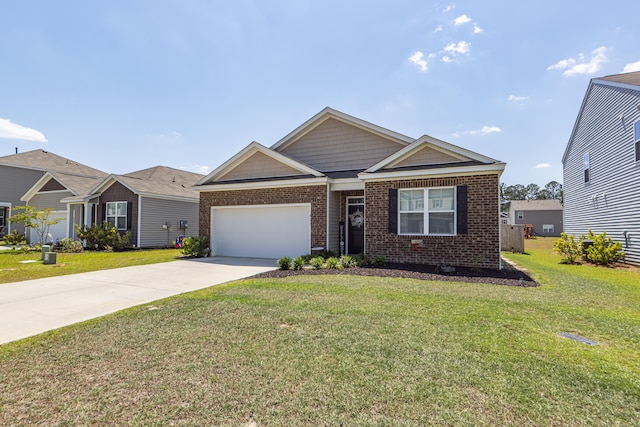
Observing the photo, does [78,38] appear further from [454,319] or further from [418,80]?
[454,319]

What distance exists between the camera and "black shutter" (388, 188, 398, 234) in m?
10.1

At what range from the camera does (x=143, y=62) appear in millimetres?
12227

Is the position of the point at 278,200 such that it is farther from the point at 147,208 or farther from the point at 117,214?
the point at 117,214

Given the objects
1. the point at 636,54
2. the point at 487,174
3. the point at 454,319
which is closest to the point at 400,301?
the point at 454,319

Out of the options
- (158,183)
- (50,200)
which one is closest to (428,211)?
(158,183)

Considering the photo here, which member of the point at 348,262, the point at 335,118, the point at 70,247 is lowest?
the point at 70,247

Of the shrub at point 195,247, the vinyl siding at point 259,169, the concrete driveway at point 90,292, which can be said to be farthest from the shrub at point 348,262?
the shrub at point 195,247

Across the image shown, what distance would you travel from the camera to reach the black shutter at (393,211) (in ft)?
33.0

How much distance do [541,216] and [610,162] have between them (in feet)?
115

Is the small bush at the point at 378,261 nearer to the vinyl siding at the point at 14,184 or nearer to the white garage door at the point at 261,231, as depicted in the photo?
the white garage door at the point at 261,231

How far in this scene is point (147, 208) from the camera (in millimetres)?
16875

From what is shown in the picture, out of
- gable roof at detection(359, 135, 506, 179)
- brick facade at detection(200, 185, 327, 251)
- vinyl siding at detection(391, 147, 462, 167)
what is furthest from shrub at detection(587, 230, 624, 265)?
brick facade at detection(200, 185, 327, 251)

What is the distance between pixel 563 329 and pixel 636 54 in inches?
568

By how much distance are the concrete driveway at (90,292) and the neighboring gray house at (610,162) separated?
13289mm
